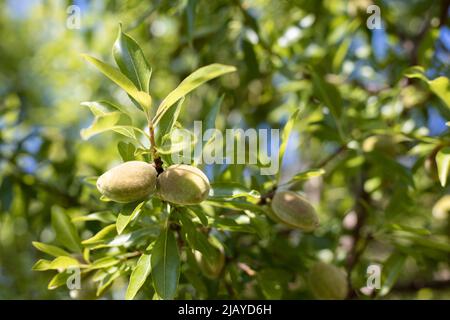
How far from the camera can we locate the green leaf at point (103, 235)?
109 cm

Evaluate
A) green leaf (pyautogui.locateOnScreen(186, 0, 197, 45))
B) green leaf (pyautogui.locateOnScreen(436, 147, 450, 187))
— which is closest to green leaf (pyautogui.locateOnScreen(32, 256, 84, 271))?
green leaf (pyautogui.locateOnScreen(186, 0, 197, 45))

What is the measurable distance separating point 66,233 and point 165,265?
0.37 metres

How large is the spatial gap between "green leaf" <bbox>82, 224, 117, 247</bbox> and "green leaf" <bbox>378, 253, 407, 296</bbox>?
0.70 m

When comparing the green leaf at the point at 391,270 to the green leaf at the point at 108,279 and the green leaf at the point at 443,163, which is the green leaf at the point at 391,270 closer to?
the green leaf at the point at 443,163

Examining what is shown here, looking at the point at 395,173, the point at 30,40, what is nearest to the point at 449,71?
the point at 395,173

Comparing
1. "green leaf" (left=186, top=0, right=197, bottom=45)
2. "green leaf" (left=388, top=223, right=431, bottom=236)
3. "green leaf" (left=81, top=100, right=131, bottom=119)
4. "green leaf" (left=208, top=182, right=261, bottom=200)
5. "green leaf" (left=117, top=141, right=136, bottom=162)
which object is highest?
"green leaf" (left=186, top=0, right=197, bottom=45)

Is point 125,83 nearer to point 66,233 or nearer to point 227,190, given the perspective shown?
point 227,190

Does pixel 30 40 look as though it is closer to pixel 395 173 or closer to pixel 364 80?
pixel 364 80

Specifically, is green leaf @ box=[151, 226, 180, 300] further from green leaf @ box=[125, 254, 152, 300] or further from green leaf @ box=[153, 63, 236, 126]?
green leaf @ box=[153, 63, 236, 126]

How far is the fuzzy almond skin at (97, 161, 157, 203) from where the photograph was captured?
94 cm

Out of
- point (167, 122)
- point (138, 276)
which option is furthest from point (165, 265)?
point (167, 122)

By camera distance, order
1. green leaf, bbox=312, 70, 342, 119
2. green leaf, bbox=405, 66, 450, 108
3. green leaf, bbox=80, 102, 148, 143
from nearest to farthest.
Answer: green leaf, bbox=80, 102, 148, 143 < green leaf, bbox=405, 66, 450, 108 < green leaf, bbox=312, 70, 342, 119

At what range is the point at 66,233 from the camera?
130 cm
